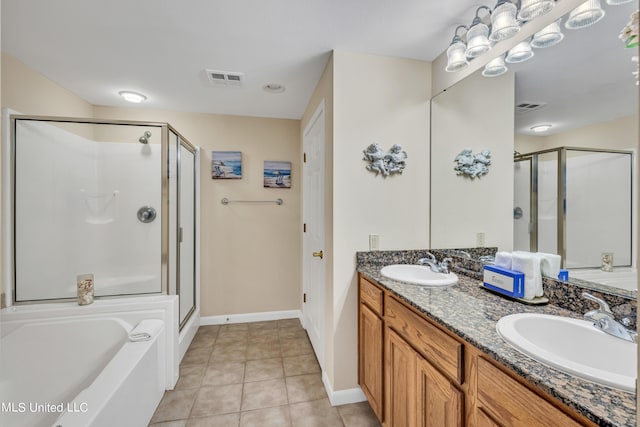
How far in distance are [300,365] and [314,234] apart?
1079 mm

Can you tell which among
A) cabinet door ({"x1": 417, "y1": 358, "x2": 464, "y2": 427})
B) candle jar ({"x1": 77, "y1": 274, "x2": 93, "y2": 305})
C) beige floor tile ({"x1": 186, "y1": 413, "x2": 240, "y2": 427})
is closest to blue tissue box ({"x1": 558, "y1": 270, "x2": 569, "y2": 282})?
cabinet door ({"x1": 417, "y1": 358, "x2": 464, "y2": 427})

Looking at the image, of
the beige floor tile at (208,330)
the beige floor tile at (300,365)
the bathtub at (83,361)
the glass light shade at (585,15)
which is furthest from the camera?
the beige floor tile at (208,330)

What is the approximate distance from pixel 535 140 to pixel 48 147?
3027 millimetres

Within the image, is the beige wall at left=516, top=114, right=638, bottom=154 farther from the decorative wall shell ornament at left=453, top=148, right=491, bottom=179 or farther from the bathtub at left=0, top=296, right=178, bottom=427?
the bathtub at left=0, top=296, right=178, bottom=427

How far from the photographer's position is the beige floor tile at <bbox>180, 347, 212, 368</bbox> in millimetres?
2277

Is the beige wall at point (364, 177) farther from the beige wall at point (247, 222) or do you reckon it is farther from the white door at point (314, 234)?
the beige wall at point (247, 222)

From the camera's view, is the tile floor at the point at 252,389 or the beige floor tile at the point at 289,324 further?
the beige floor tile at the point at 289,324

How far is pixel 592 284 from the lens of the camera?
106 centimetres

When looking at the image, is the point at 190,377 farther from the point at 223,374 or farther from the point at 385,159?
the point at 385,159

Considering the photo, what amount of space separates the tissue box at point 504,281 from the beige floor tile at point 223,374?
182cm

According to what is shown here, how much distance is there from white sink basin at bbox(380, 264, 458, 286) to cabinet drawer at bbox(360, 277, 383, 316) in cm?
10

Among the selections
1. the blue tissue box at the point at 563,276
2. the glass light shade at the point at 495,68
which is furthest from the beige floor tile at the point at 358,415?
the glass light shade at the point at 495,68

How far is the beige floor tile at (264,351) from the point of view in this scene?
238 cm

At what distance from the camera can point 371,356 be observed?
1.64 meters
